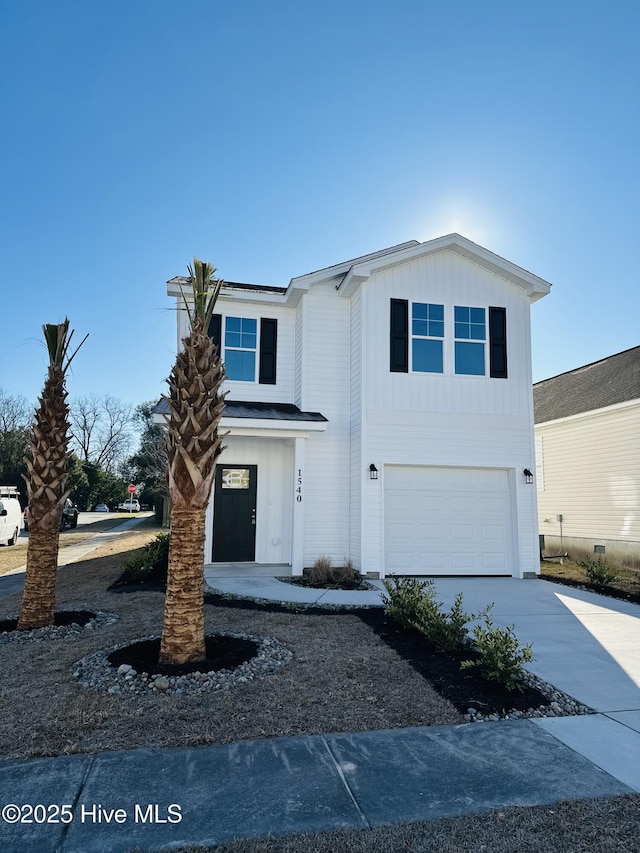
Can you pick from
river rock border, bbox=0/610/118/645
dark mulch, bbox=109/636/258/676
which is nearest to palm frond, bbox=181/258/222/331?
dark mulch, bbox=109/636/258/676

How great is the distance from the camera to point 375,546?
1045 cm

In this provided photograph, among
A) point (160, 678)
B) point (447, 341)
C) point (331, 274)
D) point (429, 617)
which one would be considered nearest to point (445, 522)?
point (447, 341)

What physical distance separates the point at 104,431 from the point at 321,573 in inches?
1892

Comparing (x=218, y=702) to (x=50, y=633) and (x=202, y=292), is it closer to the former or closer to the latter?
(x=50, y=633)

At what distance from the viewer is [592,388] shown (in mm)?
15109

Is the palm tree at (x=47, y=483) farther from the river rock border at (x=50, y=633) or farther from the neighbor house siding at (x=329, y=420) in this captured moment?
the neighbor house siding at (x=329, y=420)

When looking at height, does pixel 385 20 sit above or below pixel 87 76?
above

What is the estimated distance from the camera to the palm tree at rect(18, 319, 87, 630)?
244 inches

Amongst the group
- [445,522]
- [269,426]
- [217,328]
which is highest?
[217,328]

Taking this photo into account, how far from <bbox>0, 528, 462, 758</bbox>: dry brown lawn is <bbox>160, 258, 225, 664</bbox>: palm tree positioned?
74cm

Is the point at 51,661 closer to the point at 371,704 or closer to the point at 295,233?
the point at 371,704

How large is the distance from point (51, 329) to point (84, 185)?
530 centimetres

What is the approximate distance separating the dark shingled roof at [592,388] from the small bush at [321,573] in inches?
333

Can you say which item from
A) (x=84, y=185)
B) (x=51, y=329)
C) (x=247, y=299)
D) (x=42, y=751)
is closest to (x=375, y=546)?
(x=247, y=299)
